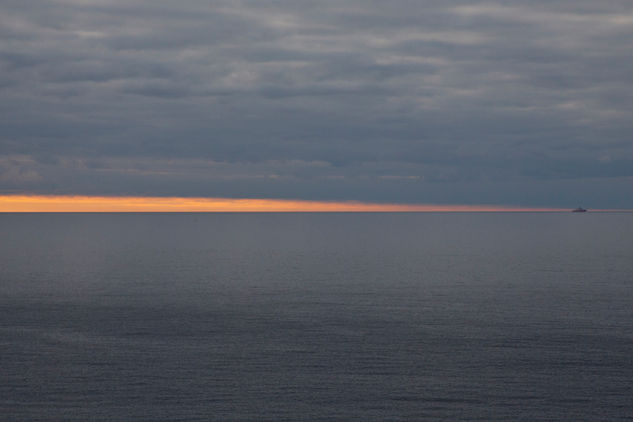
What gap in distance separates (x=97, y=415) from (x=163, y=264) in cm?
7845

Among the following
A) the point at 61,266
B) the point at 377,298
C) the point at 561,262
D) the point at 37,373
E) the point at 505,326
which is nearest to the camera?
the point at 37,373

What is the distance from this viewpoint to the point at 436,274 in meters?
94.8

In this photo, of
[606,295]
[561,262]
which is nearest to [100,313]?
[606,295]

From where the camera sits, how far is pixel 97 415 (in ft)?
107

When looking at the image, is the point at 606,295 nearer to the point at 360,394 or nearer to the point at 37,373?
the point at 360,394

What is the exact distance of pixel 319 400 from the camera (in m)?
35.0

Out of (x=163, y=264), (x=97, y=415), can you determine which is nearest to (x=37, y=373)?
(x=97, y=415)

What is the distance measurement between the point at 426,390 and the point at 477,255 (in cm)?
10078

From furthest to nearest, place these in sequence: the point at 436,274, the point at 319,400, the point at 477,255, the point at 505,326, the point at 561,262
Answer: the point at 477,255, the point at 561,262, the point at 436,274, the point at 505,326, the point at 319,400

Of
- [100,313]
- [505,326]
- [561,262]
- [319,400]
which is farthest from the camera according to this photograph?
[561,262]

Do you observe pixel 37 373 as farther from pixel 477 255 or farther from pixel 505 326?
pixel 477 255

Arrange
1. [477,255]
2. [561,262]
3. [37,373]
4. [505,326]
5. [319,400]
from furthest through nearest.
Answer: [477,255], [561,262], [505,326], [37,373], [319,400]

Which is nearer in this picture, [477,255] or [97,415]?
[97,415]

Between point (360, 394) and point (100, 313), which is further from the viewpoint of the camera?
point (100, 313)
